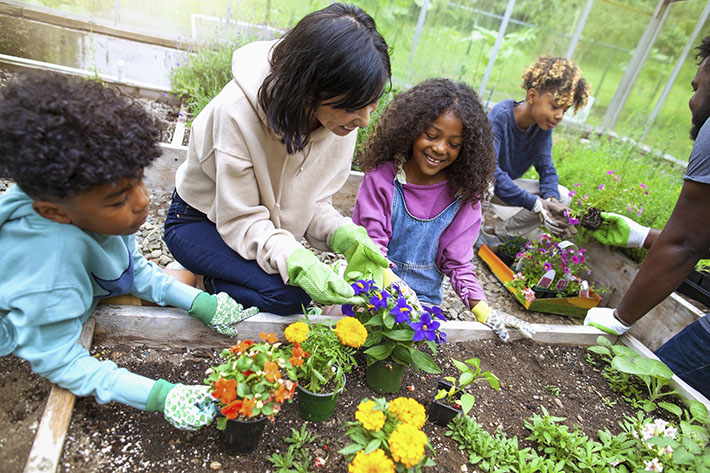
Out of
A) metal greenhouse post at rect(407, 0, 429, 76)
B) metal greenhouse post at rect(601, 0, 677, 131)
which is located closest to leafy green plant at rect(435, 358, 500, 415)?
metal greenhouse post at rect(407, 0, 429, 76)

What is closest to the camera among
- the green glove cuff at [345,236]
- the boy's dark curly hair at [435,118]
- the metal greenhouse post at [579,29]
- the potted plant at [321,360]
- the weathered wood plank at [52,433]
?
the weathered wood plank at [52,433]

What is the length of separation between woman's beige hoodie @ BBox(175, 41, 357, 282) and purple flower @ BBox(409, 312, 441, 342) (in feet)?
1.73

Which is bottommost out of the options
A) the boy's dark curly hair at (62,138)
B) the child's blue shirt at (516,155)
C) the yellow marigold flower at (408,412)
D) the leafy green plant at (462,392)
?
the leafy green plant at (462,392)

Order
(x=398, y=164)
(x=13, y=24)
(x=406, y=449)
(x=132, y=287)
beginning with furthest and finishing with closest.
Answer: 1. (x=13, y=24)
2. (x=398, y=164)
3. (x=132, y=287)
4. (x=406, y=449)

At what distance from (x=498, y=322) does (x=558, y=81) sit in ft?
6.06

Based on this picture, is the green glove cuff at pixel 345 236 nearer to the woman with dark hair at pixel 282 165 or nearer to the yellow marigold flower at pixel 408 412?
the woman with dark hair at pixel 282 165

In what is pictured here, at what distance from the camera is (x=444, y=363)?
1.84 meters

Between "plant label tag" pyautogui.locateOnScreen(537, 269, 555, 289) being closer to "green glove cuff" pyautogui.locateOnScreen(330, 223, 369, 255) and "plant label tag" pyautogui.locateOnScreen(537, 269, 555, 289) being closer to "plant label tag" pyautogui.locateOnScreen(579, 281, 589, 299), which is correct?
"plant label tag" pyautogui.locateOnScreen(579, 281, 589, 299)

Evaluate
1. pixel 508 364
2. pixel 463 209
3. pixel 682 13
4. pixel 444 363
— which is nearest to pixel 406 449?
pixel 444 363

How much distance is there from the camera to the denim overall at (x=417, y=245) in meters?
2.03

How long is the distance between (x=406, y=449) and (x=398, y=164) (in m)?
1.32

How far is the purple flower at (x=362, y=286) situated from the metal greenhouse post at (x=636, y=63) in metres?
7.00

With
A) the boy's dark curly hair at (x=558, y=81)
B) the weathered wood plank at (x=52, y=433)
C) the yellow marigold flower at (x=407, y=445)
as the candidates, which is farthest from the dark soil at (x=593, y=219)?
the weathered wood plank at (x=52, y=433)

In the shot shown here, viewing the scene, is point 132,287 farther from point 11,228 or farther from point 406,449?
point 406,449
